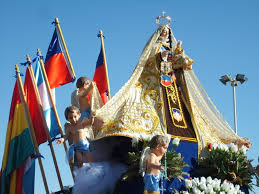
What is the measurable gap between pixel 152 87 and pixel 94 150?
227 cm

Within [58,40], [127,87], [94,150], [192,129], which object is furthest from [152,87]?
[58,40]

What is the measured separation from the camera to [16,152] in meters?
13.1

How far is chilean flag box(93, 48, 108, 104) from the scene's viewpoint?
14992 millimetres

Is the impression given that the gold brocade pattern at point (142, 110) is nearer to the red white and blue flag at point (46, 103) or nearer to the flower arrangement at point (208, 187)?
the flower arrangement at point (208, 187)

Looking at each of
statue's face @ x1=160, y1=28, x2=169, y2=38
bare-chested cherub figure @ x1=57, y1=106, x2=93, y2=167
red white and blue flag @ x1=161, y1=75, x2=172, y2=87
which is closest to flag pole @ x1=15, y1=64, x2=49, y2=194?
bare-chested cherub figure @ x1=57, y1=106, x2=93, y2=167

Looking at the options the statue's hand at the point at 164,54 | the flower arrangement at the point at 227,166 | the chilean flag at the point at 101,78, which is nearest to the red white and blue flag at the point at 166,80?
the statue's hand at the point at 164,54

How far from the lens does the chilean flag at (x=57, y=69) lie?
14.1 metres

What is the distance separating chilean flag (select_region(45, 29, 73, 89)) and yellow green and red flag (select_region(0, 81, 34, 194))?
1.17 m

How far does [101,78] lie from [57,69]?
1.57 m

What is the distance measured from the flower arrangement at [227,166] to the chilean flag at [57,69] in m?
4.64

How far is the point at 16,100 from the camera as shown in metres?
13.7

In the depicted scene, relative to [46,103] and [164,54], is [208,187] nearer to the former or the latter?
[164,54]

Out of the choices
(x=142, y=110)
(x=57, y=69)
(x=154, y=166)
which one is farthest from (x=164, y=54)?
(x=154, y=166)

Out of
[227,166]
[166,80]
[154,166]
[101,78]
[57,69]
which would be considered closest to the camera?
[154,166]
